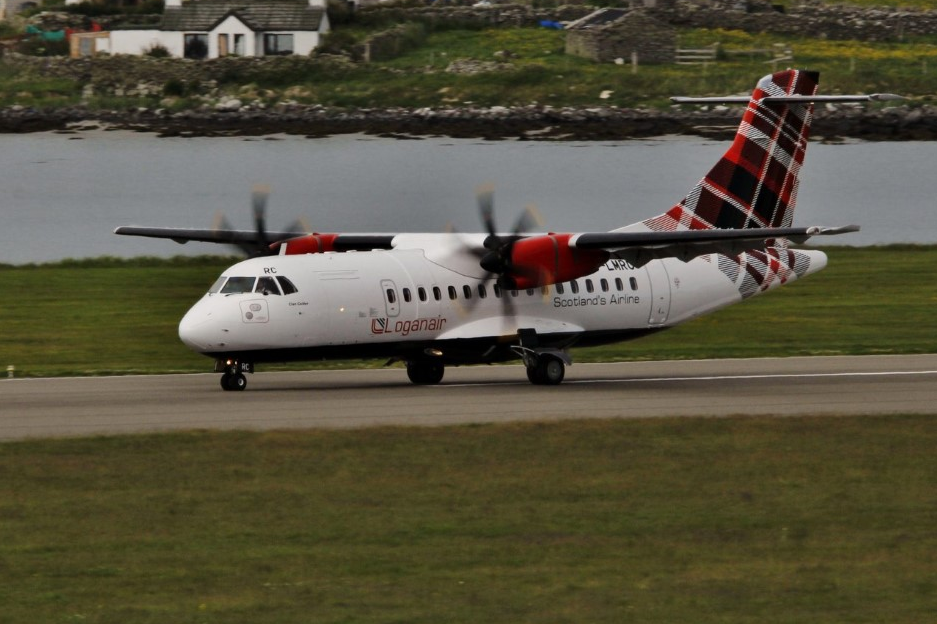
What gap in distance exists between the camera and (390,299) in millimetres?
27500

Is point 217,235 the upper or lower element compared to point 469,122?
upper

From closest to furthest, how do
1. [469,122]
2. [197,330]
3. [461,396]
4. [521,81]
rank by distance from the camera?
1. [197,330]
2. [461,396]
3. [469,122]
4. [521,81]

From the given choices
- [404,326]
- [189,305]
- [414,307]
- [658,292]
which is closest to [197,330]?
[404,326]

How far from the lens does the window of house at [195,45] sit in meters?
125

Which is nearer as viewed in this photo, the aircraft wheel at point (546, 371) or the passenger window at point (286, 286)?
the passenger window at point (286, 286)

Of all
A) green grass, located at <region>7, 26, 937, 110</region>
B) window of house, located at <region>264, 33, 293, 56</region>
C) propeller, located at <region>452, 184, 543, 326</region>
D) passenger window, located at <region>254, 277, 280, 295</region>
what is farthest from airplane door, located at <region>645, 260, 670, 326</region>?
window of house, located at <region>264, 33, 293, 56</region>

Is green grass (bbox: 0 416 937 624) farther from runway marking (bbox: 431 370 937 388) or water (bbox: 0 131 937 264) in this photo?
water (bbox: 0 131 937 264)

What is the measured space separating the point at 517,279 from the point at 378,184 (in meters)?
68.7

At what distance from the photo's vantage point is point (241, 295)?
26.3 metres

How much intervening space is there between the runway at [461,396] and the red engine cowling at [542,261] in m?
2.08

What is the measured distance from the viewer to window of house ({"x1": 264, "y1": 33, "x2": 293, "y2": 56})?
126m

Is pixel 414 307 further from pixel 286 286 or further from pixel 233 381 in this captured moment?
pixel 233 381

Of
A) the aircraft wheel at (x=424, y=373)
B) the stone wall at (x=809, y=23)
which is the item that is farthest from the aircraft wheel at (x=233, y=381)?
the stone wall at (x=809, y=23)

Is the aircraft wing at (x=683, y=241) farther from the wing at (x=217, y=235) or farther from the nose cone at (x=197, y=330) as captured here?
the nose cone at (x=197, y=330)
